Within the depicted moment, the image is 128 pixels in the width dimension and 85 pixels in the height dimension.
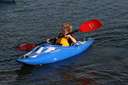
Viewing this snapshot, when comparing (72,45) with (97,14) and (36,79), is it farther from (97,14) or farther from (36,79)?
(97,14)

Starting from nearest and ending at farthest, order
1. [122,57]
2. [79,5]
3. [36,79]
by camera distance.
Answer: [36,79] < [122,57] < [79,5]

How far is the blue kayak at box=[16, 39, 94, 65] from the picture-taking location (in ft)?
55.9

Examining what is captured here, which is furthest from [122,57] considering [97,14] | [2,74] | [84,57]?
[97,14]

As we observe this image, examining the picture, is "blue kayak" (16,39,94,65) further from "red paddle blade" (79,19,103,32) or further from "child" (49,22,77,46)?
"red paddle blade" (79,19,103,32)

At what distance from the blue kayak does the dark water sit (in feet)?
1.04

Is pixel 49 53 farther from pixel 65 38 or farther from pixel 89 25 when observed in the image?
pixel 89 25

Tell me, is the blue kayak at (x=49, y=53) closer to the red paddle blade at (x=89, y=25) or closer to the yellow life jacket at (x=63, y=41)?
the yellow life jacket at (x=63, y=41)

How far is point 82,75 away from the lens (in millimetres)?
16953

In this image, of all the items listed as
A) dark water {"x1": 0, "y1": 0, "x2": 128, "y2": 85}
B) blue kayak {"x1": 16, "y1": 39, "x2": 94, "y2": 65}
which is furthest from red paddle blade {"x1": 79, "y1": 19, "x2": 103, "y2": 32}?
dark water {"x1": 0, "y1": 0, "x2": 128, "y2": 85}

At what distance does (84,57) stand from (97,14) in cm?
699

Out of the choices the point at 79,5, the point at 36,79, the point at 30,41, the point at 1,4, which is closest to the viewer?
the point at 36,79

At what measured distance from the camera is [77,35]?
71.8ft

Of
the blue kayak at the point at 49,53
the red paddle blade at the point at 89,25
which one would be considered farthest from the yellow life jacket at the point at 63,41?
the red paddle blade at the point at 89,25

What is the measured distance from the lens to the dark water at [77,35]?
54.9ft
